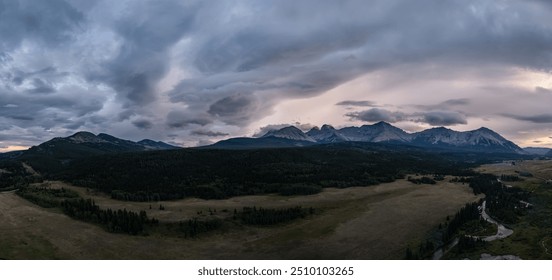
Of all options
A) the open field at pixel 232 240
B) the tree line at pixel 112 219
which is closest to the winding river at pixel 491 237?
the open field at pixel 232 240

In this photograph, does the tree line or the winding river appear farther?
the tree line

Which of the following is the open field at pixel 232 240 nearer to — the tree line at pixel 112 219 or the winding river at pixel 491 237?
the tree line at pixel 112 219

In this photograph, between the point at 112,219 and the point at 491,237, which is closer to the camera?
the point at 491,237

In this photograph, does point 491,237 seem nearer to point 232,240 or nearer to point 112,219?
point 232,240

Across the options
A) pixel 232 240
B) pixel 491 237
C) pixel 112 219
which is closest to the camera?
pixel 491 237

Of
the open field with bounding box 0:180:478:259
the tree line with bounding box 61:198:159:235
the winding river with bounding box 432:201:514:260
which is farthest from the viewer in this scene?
the tree line with bounding box 61:198:159:235

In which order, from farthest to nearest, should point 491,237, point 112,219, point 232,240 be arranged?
point 112,219 < point 232,240 < point 491,237

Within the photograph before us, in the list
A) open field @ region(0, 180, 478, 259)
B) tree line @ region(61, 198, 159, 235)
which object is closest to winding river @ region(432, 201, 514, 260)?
open field @ region(0, 180, 478, 259)

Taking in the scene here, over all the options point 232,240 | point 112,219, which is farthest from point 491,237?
point 112,219

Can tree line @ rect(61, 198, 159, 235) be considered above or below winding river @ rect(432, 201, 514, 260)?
above

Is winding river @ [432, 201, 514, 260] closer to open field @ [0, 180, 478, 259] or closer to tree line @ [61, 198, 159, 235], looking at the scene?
open field @ [0, 180, 478, 259]

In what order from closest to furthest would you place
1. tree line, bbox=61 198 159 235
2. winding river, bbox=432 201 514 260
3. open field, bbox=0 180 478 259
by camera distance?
winding river, bbox=432 201 514 260 < open field, bbox=0 180 478 259 < tree line, bbox=61 198 159 235

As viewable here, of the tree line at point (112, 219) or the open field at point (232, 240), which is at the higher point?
the tree line at point (112, 219)
